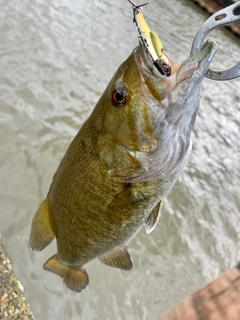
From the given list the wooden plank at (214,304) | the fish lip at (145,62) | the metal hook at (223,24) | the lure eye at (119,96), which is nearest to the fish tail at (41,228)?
the lure eye at (119,96)

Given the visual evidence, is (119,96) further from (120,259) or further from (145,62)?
(120,259)

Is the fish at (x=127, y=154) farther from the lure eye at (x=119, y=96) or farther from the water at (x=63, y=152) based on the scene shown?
the water at (x=63, y=152)

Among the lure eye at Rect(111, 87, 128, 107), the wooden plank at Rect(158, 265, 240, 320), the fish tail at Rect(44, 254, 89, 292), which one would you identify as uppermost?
the wooden plank at Rect(158, 265, 240, 320)

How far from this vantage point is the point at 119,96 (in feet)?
4.51

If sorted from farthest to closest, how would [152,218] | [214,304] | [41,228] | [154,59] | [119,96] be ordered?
[41,228], [152,218], [119,96], [154,59], [214,304]

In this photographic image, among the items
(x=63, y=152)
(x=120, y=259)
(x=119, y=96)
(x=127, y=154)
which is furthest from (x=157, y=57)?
(x=63, y=152)

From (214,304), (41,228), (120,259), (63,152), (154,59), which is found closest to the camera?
(214,304)

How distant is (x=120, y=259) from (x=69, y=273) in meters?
0.32

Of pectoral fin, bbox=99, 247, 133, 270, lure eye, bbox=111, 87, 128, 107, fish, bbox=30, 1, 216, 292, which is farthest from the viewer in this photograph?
pectoral fin, bbox=99, 247, 133, 270

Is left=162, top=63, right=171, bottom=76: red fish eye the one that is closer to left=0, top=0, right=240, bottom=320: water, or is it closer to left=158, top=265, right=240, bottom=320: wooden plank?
left=158, top=265, right=240, bottom=320: wooden plank

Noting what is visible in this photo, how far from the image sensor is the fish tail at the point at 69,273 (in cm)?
213

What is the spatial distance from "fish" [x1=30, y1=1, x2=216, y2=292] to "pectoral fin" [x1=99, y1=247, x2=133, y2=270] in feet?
0.63

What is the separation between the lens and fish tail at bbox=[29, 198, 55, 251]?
1.84m

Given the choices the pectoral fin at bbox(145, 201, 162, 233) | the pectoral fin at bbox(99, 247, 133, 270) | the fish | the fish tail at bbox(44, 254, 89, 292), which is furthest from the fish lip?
the fish tail at bbox(44, 254, 89, 292)
